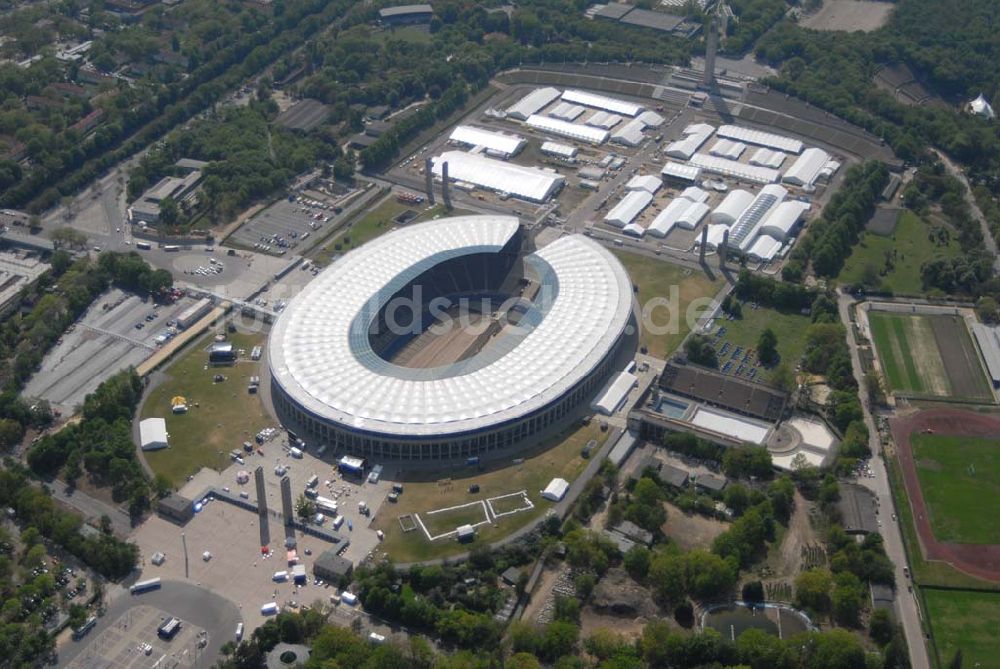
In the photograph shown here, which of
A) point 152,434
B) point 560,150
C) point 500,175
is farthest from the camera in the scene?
point 560,150

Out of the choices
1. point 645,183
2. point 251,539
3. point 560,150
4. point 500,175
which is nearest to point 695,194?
point 645,183

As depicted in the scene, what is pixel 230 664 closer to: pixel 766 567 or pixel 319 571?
pixel 319 571

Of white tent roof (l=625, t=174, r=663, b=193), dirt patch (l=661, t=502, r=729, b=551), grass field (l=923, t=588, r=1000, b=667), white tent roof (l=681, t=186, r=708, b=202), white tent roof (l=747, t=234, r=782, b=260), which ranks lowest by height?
white tent roof (l=625, t=174, r=663, b=193)

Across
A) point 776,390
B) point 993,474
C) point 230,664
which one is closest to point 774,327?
Result: point 776,390

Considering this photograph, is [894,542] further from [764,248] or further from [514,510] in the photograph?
[764,248]

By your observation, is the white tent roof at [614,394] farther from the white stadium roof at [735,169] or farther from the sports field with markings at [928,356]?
the white stadium roof at [735,169]

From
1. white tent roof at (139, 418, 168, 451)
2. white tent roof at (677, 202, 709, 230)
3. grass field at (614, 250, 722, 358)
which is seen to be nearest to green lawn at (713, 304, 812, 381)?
grass field at (614, 250, 722, 358)

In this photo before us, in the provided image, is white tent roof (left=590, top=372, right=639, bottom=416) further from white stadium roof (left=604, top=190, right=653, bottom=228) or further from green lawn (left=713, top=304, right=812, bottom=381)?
white stadium roof (left=604, top=190, right=653, bottom=228)
